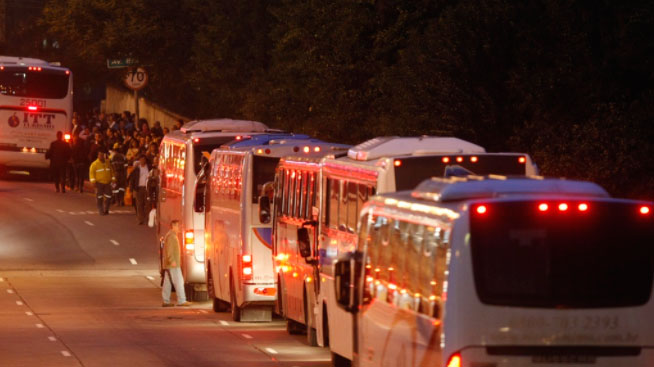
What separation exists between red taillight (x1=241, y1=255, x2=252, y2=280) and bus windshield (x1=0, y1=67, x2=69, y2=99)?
35.0 m

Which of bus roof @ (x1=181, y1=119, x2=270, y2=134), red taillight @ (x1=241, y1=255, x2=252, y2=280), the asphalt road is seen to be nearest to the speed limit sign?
the asphalt road

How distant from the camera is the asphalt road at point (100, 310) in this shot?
21.2 meters

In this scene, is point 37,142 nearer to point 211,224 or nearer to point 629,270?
point 211,224

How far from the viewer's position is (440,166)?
18344mm

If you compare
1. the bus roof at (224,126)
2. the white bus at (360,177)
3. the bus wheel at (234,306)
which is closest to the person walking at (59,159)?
the bus roof at (224,126)

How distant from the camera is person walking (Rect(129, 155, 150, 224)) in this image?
4416cm

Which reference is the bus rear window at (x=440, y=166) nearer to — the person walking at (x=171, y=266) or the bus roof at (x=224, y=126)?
the person walking at (x=171, y=266)

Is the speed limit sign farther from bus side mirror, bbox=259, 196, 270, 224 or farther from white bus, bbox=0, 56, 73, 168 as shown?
bus side mirror, bbox=259, 196, 270, 224

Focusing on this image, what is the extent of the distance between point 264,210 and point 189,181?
5.54 m

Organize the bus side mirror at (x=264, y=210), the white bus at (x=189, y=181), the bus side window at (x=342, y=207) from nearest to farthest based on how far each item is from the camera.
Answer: the bus side window at (x=342, y=207) < the bus side mirror at (x=264, y=210) < the white bus at (x=189, y=181)

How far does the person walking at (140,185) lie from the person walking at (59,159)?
8.34m

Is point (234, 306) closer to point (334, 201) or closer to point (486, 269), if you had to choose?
point (334, 201)

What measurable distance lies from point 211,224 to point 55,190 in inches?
1065

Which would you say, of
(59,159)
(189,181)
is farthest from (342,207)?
(59,159)
